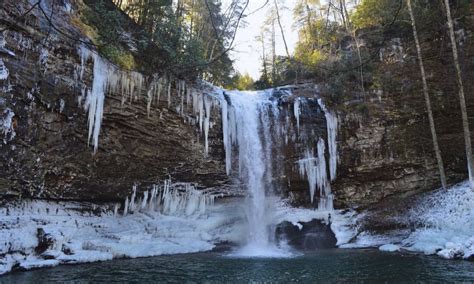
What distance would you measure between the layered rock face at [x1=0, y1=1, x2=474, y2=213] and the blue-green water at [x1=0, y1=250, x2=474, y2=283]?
3454 millimetres

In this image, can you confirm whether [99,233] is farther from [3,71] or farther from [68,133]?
[3,71]

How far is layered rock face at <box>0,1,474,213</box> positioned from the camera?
10.4 meters

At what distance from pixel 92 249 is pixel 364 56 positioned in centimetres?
1589

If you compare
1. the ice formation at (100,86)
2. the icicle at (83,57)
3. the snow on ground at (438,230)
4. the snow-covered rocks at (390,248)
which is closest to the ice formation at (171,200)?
the ice formation at (100,86)

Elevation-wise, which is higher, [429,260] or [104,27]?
[104,27]

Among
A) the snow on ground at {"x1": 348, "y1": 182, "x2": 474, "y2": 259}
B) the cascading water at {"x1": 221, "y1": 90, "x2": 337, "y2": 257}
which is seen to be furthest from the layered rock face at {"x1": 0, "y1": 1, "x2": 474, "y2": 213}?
the snow on ground at {"x1": 348, "y1": 182, "x2": 474, "y2": 259}

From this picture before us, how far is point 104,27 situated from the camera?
1287cm

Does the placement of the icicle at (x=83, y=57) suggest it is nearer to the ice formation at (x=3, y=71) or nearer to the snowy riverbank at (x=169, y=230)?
the ice formation at (x=3, y=71)

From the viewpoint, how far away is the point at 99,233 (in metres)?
13.1

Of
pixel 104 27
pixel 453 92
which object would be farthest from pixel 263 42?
pixel 104 27

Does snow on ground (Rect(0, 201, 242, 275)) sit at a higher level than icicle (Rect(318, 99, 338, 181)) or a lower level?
lower

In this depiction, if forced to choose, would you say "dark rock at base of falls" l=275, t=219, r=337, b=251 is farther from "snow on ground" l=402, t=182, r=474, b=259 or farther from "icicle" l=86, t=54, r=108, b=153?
"icicle" l=86, t=54, r=108, b=153

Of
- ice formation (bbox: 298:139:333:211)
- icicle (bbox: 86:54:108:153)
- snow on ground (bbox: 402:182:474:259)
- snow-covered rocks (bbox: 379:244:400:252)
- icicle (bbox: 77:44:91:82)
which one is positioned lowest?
snow-covered rocks (bbox: 379:244:400:252)

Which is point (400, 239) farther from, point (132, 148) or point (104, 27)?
point (104, 27)
